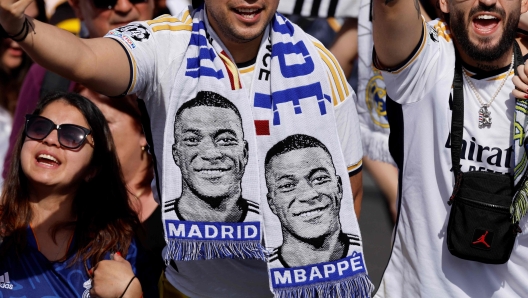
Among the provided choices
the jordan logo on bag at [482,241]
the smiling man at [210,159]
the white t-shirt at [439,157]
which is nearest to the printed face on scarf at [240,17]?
the smiling man at [210,159]

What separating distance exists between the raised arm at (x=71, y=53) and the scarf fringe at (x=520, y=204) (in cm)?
144

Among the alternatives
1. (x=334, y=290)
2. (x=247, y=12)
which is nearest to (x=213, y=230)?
(x=334, y=290)

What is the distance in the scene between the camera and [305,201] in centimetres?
314

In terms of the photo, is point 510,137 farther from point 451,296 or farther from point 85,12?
point 85,12

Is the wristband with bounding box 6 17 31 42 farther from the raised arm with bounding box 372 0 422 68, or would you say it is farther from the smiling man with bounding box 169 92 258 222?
the raised arm with bounding box 372 0 422 68

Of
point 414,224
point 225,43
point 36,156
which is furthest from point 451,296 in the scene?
point 36,156

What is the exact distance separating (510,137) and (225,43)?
3.62 feet

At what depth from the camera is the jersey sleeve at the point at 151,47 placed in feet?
9.35

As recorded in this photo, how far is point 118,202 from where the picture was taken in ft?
12.0

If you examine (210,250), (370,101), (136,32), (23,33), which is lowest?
(370,101)

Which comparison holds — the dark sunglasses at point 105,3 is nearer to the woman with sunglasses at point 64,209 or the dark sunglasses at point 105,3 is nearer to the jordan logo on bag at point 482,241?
the woman with sunglasses at point 64,209

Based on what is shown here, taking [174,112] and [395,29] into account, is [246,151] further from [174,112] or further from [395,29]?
[395,29]

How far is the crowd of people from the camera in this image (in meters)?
3.04

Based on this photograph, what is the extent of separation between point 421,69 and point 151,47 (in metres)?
1.00
